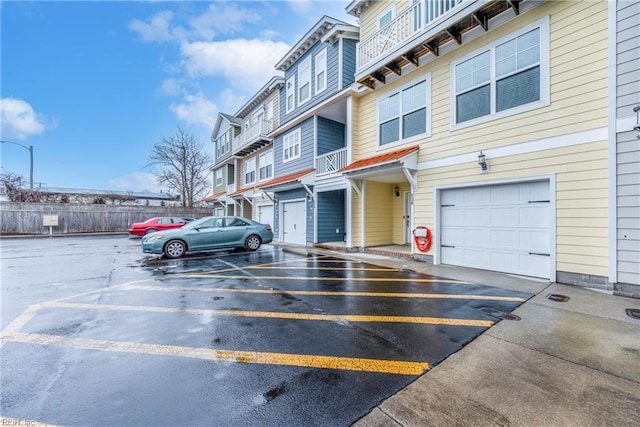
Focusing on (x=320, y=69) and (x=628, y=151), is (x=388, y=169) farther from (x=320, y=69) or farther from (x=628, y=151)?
(x=320, y=69)

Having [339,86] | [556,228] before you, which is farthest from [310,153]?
[556,228]

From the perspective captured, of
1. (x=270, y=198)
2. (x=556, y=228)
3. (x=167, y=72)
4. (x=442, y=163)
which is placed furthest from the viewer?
(x=167, y=72)

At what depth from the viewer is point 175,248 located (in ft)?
30.4

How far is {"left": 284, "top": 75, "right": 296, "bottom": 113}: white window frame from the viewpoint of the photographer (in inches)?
533

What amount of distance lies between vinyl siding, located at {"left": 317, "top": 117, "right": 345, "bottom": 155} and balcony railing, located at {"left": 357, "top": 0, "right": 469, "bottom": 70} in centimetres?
314

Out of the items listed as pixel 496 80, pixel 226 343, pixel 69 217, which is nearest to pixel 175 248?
pixel 226 343

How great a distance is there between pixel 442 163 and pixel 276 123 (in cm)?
1077

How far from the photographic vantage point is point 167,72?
81.3 ft

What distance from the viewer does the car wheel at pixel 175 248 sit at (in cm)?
915

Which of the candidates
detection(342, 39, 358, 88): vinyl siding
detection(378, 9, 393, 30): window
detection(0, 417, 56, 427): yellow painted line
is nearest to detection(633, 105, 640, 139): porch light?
detection(378, 9, 393, 30): window

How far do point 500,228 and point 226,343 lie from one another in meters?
6.58

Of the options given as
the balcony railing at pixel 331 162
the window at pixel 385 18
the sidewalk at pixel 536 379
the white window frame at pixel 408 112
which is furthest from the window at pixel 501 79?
the sidewalk at pixel 536 379

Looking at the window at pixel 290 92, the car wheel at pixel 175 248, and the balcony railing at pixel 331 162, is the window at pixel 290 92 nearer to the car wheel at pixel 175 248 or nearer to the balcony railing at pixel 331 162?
the balcony railing at pixel 331 162

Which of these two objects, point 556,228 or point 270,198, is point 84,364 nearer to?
point 556,228
